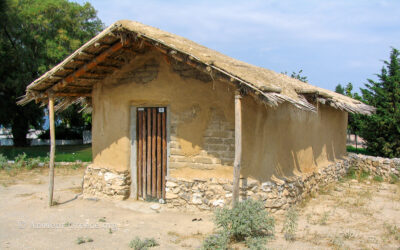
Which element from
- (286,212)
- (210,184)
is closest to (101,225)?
(210,184)

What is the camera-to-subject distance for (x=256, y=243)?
202 inches

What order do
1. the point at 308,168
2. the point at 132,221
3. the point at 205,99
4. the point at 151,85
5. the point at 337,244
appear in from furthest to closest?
the point at 308,168 < the point at 151,85 < the point at 205,99 < the point at 132,221 < the point at 337,244

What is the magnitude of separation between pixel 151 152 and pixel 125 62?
6.97 feet

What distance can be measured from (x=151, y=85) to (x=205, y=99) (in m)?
1.34

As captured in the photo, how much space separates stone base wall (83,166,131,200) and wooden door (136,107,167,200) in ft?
1.12

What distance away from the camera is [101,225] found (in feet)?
21.3

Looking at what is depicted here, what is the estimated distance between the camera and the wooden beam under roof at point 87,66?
7176 millimetres

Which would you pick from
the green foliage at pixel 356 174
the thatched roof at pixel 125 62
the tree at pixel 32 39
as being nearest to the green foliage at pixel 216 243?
the thatched roof at pixel 125 62

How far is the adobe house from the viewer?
22.6ft

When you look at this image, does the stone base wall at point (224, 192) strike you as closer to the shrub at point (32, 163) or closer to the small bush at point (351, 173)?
the small bush at point (351, 173)

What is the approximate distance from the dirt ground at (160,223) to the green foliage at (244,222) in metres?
0.27

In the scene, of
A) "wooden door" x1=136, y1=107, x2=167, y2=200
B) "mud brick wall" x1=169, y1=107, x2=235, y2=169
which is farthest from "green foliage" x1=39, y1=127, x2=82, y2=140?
"mud brick wall" x1=169, y1=107, x2=235, y2=169

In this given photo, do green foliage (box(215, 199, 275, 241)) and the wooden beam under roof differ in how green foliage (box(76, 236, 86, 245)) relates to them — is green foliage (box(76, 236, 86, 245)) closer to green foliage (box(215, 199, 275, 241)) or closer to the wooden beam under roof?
green foliage (box(215, 199, 275, 241))

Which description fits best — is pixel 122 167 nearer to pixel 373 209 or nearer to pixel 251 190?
pixel 251 190
